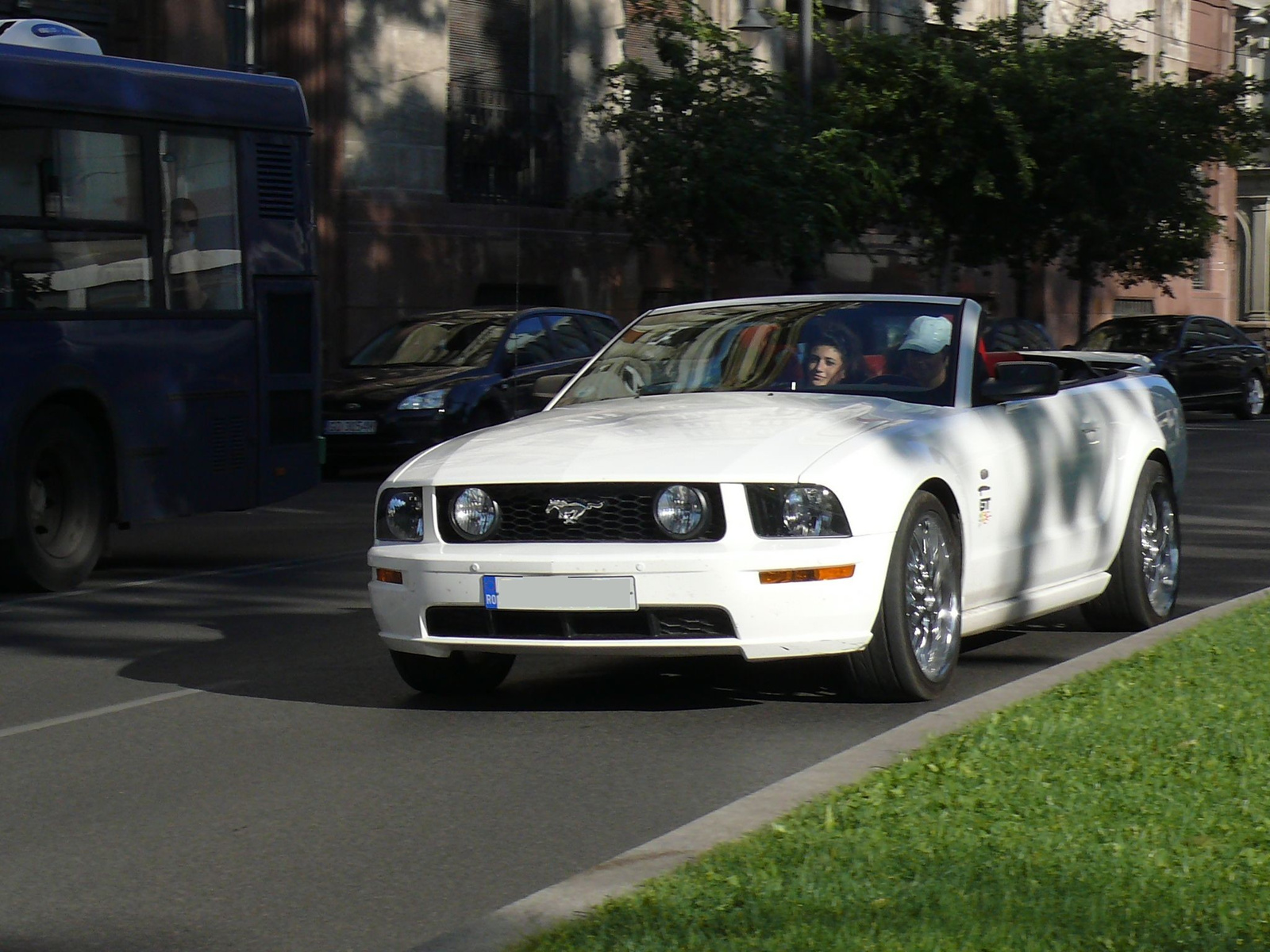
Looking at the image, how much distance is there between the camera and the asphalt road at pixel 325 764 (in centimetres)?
490

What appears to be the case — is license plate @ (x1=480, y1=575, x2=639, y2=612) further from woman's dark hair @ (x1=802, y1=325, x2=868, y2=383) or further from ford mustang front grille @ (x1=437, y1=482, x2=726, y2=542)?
woman's dark hair @ (x1=802, y1=325, x2=868, y2=383)

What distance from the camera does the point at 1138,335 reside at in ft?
101

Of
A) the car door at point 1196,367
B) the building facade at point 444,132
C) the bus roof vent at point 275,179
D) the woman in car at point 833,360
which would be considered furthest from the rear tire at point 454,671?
the car door at point 1196,367

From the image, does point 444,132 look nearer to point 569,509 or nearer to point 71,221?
point 71,221

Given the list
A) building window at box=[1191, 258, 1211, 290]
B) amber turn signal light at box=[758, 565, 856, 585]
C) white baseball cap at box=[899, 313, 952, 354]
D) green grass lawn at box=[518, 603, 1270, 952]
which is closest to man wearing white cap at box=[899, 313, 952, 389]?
white baseball cap at box=[899, 313, 952, 354]

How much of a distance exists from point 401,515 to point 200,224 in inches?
223

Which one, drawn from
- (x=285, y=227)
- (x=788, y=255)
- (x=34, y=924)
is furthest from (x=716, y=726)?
(x=788, y=255)

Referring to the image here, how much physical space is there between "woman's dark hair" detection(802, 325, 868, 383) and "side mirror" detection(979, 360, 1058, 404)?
46cm

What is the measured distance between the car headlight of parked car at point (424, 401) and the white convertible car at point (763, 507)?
35.6 ft

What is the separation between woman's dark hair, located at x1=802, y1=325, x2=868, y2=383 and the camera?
797 cm

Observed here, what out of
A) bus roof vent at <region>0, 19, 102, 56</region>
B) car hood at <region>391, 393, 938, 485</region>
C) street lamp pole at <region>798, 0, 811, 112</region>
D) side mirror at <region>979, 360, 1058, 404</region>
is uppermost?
street lamp pole at <region>798, 0, 811, 112</region>

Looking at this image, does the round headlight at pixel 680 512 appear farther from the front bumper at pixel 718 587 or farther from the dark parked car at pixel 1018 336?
the dark parked car at pixel 1018 336

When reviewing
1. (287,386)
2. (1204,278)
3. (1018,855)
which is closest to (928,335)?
(1018,855)

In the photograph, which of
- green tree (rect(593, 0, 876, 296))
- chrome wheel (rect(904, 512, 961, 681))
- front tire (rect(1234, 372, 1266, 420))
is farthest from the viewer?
front tire (rect(1234, 372, 1266, 420))
